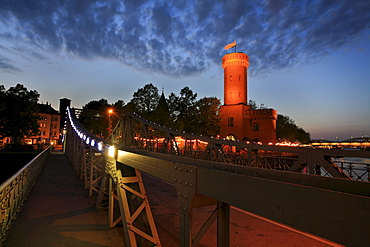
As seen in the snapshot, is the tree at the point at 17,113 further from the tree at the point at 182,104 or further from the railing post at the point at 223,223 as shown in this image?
the railing post at the point at 223,223

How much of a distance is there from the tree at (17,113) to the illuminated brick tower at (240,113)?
1656 inches

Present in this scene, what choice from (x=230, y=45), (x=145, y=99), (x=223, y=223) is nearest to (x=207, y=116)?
(x=145, y=99)

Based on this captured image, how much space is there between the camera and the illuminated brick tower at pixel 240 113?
162 feet

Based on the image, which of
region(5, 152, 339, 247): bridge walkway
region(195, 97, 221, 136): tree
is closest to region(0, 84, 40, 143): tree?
region(195, 97, 221, 136): tree

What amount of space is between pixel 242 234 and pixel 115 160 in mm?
5619

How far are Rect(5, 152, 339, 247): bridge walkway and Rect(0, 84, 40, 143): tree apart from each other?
37642 millimetres

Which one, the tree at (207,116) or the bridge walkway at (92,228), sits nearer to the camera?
the bridge walkway at (92,228)

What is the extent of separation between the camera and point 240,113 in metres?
50.4

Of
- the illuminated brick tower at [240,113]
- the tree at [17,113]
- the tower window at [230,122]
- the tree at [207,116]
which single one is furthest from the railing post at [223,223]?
the tree at [17,113]

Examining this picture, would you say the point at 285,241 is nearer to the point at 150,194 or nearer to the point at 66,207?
the point at 150,194

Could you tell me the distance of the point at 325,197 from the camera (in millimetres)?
1552

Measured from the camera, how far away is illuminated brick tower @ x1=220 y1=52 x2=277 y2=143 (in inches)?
1944

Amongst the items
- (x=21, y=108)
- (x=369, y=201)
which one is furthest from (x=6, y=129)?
(x=369, y=201)

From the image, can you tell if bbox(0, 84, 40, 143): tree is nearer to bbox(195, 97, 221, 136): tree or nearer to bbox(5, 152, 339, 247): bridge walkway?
bbox(195, 97, 221, 136): tree
